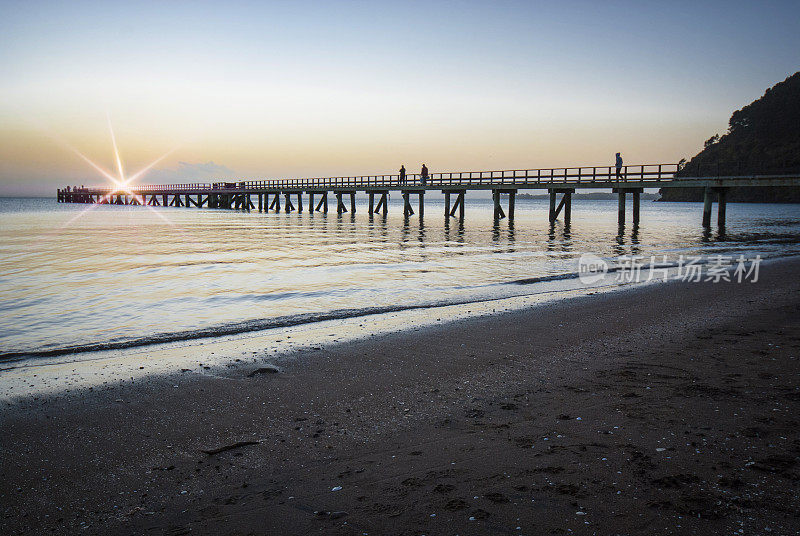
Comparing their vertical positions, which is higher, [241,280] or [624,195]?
[624,195]

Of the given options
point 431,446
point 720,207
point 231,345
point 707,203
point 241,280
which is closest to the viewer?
point 431,446

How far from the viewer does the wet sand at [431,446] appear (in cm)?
316

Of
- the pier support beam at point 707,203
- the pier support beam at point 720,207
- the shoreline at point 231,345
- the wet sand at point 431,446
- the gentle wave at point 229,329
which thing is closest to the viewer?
the wet sand at point 431,446

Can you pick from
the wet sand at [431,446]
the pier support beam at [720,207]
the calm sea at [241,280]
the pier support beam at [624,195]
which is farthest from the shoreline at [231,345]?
the pier support beam at [624,195]

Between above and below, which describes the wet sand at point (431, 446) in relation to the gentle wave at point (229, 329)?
above

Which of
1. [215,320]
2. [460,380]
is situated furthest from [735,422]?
[215,320]

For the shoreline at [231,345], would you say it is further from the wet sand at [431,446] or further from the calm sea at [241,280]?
the wet sand at [431,446]

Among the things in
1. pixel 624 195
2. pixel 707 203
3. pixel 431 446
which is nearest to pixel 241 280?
pixel 431 446

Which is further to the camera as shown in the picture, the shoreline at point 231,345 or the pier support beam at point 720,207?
the pier support beam at point 720,207

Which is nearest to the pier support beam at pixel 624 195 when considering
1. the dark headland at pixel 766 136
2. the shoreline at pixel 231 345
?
the shoreline at pixel 231 345

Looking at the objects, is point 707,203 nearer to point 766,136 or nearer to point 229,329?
point 229,329

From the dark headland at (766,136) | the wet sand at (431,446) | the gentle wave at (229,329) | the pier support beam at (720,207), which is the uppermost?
the dark headland at (766,136)

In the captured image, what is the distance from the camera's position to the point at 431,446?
13.4 ft

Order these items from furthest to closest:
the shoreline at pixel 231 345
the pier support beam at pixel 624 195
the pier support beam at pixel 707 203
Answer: the pier support beam at pixel 624 195 < the pier support beam at pixel 707 203 < the shoreline at pixel 231 345
